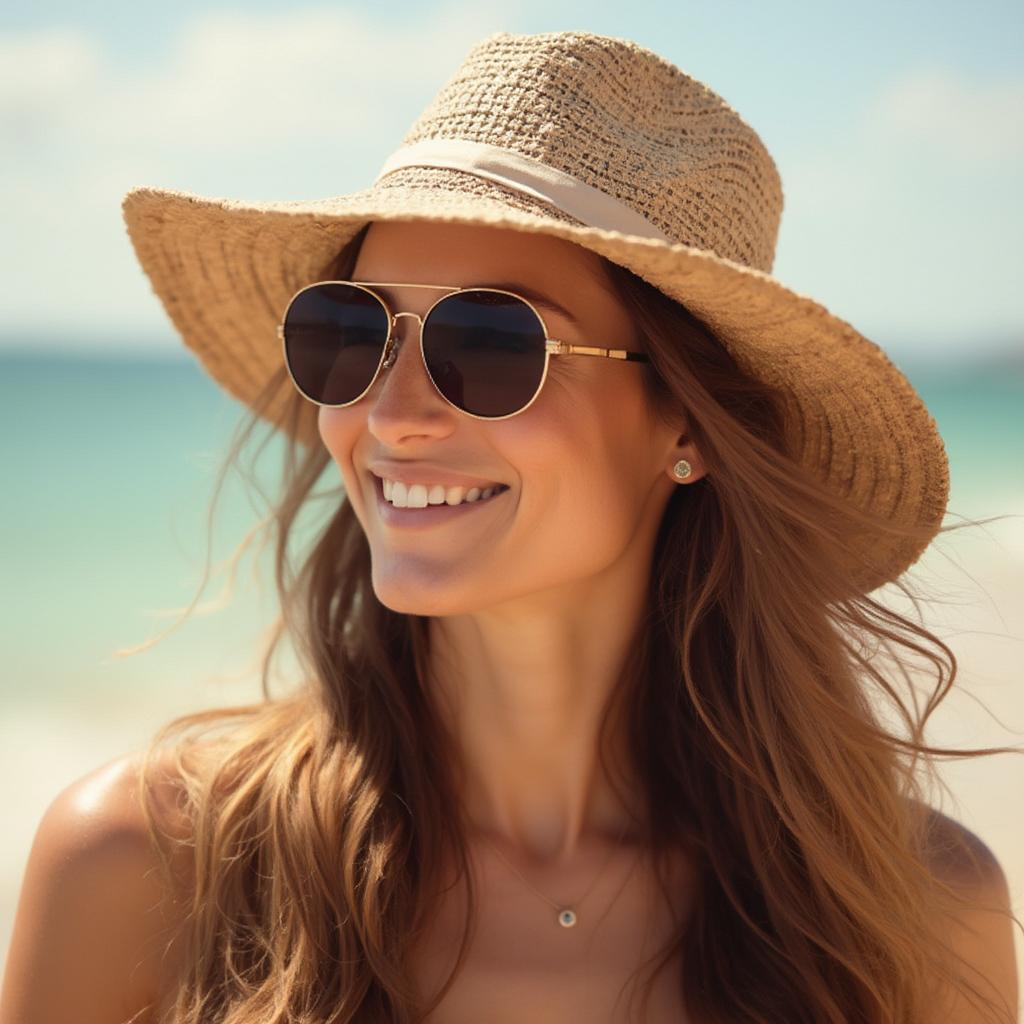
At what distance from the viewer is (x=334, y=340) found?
2291 mm

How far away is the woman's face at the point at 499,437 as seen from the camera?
2211 millimetres

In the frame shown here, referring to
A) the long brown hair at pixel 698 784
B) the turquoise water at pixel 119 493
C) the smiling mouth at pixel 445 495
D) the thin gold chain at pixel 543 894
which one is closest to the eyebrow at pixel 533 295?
the long brown hair at pixel 698 784

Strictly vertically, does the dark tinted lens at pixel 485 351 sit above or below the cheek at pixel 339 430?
above

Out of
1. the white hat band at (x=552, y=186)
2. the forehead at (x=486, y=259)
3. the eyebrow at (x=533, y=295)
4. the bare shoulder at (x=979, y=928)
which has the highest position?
the white hat band at (x=552, y=186)

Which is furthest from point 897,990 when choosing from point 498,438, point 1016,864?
point 1016,864

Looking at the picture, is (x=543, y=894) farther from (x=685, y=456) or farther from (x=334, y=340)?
(x=334, y=340)

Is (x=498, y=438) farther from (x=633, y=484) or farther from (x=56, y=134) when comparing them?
(x=56, y=134)

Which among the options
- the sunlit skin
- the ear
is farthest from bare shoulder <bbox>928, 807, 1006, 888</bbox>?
the ear

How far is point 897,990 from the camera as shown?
239 cm

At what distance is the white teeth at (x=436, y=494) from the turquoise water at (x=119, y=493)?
102 cm

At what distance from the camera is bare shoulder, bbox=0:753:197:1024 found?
2229 mm

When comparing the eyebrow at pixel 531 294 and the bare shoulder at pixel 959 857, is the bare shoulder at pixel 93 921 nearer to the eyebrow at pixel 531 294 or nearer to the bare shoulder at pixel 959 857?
the eyebrow at pixel 531 294

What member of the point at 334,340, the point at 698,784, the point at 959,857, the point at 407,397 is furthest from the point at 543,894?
the point at 334,340

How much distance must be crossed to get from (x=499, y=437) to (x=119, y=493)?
422 inches
